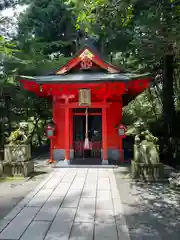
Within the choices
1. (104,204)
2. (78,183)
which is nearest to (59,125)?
(78,183)

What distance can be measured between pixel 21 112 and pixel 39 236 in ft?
42.5

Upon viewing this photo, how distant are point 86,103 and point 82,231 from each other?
270 inches

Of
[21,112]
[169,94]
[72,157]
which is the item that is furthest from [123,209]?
[21,112]

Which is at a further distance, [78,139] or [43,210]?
[78,139]

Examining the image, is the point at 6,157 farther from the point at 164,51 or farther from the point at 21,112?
the point at 21,112

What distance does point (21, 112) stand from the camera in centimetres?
1563

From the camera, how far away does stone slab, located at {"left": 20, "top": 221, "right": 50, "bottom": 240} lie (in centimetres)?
350

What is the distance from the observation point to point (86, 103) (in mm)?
10086

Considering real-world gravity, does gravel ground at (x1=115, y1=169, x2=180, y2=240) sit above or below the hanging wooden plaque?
below

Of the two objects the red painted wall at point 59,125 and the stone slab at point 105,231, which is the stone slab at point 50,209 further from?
the red painted wall at point 59,125

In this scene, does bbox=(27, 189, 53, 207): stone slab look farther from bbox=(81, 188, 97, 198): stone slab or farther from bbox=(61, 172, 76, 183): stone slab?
bbox=(61, 172, 76, 183): stone slab

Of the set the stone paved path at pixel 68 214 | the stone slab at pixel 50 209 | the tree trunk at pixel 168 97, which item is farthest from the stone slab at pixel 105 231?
the tree trunk at pixel 168 97

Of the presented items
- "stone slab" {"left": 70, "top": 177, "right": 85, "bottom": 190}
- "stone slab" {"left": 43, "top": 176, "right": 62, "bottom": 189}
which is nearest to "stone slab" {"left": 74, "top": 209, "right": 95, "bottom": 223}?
"stone slab" {"left": 70, "top": 177, "right": 85, "bottom": 190}

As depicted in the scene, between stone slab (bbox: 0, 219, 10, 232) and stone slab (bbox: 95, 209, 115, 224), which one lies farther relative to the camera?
stone slab (bbox: 95, 209, 115, 224)
